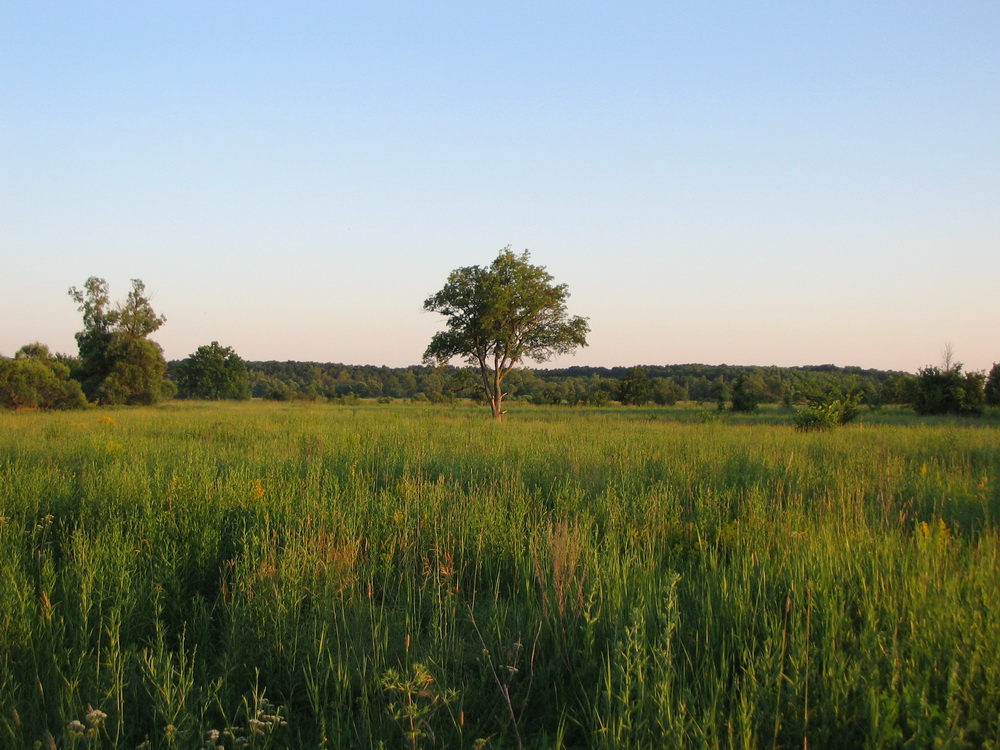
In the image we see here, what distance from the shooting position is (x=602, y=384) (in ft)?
214

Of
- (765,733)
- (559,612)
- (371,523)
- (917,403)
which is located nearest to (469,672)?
(559,612)

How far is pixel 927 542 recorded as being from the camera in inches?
160

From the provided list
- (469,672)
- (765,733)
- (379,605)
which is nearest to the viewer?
(765,733)

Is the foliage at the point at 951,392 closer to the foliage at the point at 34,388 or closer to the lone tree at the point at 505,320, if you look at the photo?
the lone tree at the point at 505,320

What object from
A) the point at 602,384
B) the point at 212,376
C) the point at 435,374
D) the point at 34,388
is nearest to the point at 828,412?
the point at 435,374

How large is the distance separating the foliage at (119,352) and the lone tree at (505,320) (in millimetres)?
25218

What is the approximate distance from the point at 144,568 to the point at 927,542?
5.45 m

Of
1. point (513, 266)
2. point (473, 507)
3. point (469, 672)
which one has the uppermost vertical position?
point (513, 266)

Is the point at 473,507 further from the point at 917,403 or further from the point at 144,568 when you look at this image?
the point at 917,403

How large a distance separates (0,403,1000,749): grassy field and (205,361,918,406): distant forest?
17.0 metres

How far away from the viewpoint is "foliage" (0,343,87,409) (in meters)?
33.8

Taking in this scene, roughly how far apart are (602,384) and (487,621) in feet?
206

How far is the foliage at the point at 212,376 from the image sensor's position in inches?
2564

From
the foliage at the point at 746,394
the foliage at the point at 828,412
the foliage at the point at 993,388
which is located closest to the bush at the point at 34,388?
the foliage at the point at 828,412
